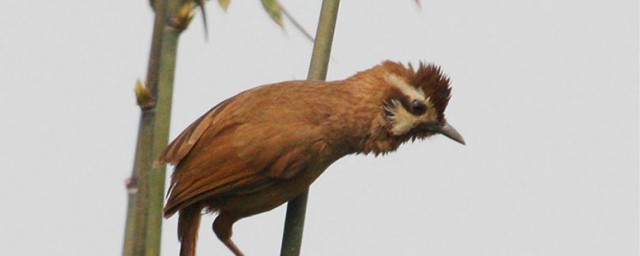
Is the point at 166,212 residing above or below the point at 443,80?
below

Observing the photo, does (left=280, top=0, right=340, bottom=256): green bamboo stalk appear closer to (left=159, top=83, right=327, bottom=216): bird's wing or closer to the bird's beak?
(left=159, top=83, right=327, bottom=216): bird's wing

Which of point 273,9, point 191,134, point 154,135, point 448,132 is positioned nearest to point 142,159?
point 154,135

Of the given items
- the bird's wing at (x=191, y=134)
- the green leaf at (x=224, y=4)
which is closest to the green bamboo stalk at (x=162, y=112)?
the green leaf at (x=224, y=4)

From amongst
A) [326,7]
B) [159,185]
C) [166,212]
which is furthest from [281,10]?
[166,212]

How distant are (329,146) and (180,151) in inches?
26.0

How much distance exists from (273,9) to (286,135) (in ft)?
4.37

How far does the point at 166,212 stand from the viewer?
432 centimetres

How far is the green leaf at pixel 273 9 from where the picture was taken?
323 centimetres

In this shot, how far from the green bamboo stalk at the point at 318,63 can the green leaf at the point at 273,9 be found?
0.97 feet

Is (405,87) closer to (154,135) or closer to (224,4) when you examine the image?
(224,4)

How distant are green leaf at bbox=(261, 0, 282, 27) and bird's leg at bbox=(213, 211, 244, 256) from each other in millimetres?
1721

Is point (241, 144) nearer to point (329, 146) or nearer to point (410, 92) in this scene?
point (329, 146)

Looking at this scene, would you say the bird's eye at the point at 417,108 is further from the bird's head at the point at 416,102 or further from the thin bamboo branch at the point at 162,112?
the thin bamboo branch at the point at 162,112

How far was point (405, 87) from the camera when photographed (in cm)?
467
